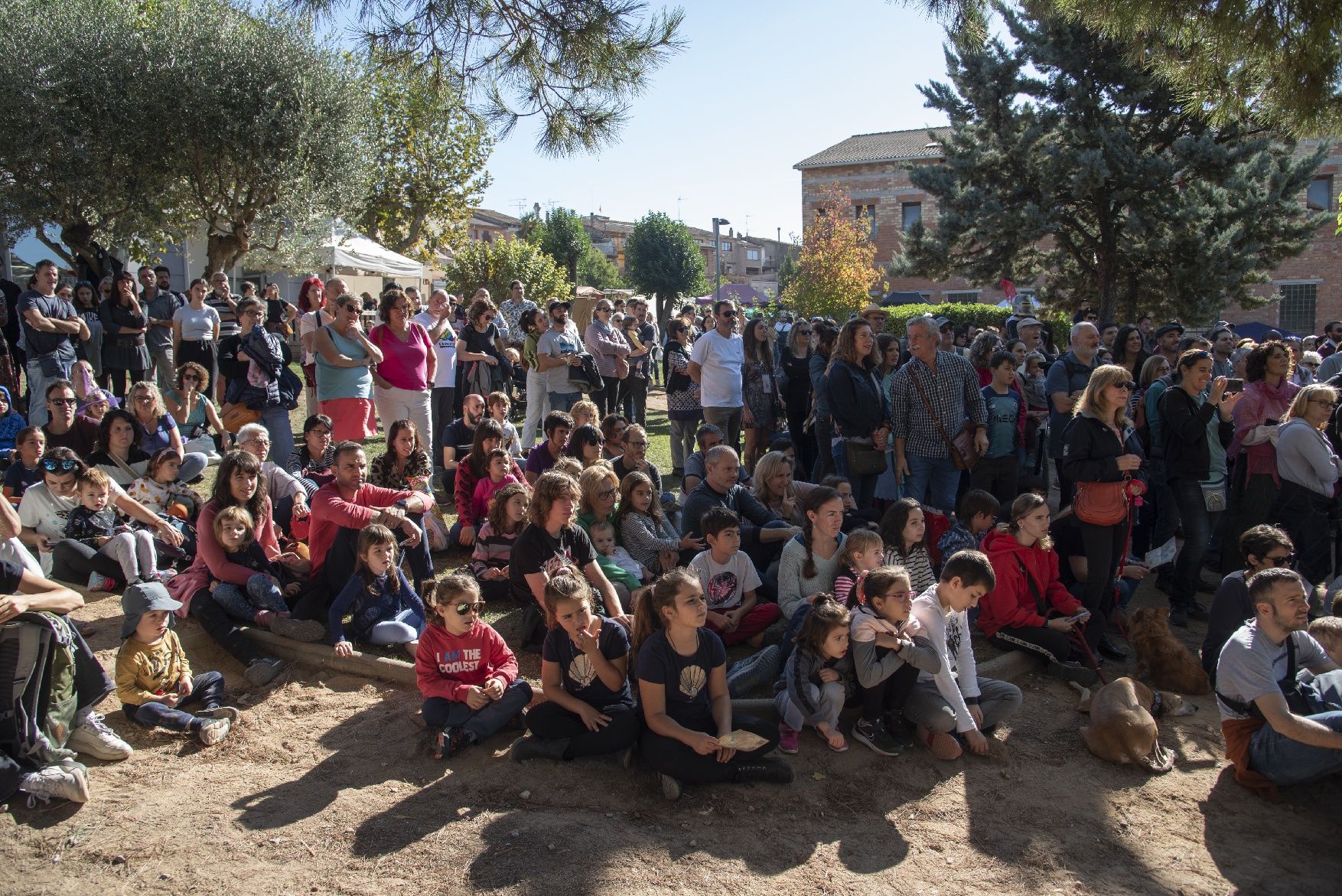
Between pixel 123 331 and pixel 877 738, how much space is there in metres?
9.39

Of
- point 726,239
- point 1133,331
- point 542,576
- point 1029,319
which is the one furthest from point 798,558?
point 726,239

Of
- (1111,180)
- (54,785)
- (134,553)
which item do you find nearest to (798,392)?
(134,553)

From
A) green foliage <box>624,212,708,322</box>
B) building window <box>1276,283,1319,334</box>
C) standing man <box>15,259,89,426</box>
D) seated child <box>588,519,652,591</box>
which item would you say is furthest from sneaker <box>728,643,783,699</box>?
green foliage <box>624,212,708,322</box>

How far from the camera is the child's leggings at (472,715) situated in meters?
4.73

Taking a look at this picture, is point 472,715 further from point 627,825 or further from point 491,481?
point 491,481

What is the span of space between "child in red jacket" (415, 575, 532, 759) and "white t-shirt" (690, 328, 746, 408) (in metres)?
4.94

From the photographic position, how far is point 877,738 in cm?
480

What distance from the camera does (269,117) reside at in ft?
46.8

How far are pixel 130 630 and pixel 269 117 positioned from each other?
11.4 meters

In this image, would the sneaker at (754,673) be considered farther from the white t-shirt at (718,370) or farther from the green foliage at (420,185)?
the green foliage at (420,185)

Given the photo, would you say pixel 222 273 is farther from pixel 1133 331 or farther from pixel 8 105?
pixel 1133 331

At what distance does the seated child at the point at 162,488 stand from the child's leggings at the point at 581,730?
3.76 metres

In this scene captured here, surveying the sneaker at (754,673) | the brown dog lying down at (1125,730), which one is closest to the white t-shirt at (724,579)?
the sneaker at (754,673)

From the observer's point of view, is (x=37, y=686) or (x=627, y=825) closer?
(x=627, y=825)
